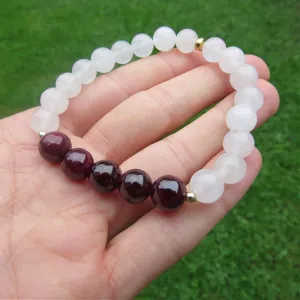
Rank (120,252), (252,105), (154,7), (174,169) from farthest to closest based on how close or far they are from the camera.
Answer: (154,7), (252,105), (174,169), (120,252)

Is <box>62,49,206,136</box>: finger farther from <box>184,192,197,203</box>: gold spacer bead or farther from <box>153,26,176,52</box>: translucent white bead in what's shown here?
<box>184,192,197,203</box>: gold spacer bead

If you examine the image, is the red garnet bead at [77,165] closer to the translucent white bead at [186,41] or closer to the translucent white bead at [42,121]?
the translucent white bead at [42,121]

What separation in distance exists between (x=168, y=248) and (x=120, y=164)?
438 millimetres

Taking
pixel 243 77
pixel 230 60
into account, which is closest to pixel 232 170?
pixel 243 77

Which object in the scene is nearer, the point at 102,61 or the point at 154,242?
the point at 154,242

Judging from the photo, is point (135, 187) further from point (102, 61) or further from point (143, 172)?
point (102, 61)

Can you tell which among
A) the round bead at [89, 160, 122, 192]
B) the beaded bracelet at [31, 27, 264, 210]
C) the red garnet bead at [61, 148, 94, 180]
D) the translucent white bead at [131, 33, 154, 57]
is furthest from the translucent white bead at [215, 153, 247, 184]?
the translucent white bead at [131, 33, 154, 57]

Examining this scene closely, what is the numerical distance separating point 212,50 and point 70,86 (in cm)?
66

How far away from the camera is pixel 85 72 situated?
2.03 metres

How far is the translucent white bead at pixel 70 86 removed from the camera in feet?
6.45

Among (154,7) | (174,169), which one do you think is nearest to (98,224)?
(174,169)

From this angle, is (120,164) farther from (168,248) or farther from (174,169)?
(168,248)

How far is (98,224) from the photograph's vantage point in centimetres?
154

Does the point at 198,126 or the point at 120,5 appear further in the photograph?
the point at 120,5
